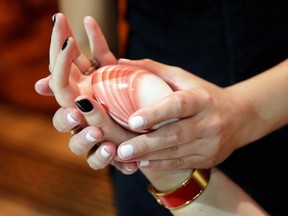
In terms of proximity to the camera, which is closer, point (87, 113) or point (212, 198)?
point (87, 113)

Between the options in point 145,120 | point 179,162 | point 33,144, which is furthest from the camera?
point 33,144

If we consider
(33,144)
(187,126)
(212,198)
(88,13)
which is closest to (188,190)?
(212,198)

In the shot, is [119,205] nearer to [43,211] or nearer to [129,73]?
[129,73]

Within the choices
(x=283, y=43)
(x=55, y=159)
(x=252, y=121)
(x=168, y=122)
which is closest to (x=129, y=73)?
(x=168, y=122)

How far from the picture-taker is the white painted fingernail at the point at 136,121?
0.56 m

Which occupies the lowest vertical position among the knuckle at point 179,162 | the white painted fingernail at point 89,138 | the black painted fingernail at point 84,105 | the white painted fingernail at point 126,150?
the knuckle at point 179,162

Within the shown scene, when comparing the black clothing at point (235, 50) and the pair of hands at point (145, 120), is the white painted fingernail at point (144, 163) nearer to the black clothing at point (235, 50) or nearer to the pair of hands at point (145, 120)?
the pair of hands at point (145, 120)

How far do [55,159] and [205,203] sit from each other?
1192 millimetres

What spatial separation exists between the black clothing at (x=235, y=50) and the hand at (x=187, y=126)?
142mm

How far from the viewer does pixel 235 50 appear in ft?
2.78

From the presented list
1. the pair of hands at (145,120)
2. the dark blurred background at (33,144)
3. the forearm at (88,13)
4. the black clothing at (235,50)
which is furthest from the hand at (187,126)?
the dark blurred background at (33,144)

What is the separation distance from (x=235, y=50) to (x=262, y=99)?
15cm

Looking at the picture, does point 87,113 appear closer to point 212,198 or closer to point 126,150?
point 126,150

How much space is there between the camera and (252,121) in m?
0.74
